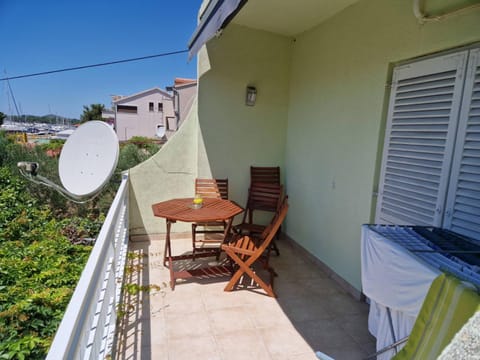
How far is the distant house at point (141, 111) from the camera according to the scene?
95.4ft

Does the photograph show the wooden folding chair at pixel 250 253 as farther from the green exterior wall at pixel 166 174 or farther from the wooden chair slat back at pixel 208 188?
the green exterior wall at pixel 166 174

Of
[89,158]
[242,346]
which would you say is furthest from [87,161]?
[242,346]

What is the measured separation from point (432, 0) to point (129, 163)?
5.83 meters

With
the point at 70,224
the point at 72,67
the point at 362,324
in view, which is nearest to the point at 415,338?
the point at 362,324

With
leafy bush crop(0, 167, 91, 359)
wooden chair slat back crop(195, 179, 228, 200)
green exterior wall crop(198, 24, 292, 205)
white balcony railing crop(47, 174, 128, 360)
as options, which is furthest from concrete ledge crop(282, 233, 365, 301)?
leafy bush crop(0, 167, 91, 359)

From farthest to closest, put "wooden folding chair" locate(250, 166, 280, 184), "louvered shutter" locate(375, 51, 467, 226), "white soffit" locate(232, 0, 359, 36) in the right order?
"wooden folding chair" locate(250, 166, 280, 184)
"white soffit" locate(232, 0, 359, 36)
"louvered shutter" locate(375, 51, 467, 226)

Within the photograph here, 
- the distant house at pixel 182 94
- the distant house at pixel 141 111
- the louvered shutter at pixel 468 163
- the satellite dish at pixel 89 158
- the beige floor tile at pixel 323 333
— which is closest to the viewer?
the louvered shutter at pixel 468 163

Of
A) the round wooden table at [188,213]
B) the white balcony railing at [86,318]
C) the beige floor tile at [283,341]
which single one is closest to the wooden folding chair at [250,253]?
the round wooden table at [188,213]

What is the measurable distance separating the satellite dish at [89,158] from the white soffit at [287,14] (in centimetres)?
271

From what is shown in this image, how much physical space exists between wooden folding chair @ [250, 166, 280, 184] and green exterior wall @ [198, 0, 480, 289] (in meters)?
0.13

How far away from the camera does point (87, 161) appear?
405cm

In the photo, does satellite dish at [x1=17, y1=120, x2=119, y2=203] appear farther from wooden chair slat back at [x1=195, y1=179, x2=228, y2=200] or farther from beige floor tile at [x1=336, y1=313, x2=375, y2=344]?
beige floor tile at [x1=336, y1=313, x2=375, y2=344]

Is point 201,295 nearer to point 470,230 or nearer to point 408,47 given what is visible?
point 470,230

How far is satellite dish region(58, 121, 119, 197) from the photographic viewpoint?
3766mm
